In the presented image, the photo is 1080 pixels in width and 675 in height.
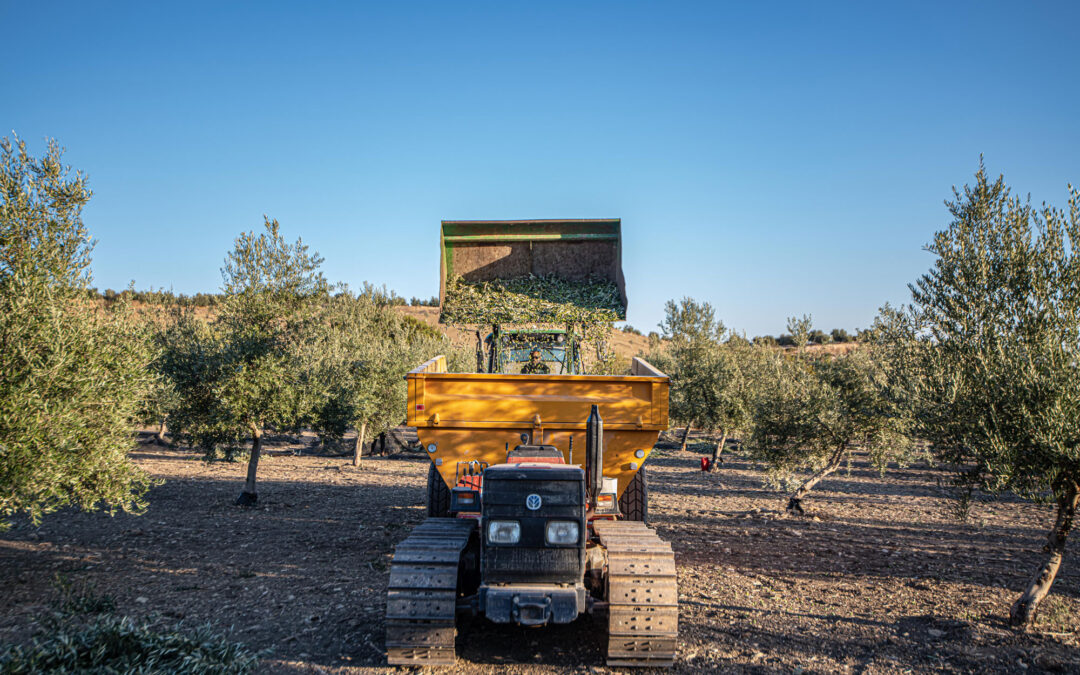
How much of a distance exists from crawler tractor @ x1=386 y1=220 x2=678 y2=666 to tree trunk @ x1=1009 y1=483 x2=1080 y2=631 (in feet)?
13.1

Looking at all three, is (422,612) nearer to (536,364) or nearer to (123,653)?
(123,653)

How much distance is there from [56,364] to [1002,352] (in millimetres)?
10038

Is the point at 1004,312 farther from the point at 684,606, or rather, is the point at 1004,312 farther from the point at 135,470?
the point at 135,470

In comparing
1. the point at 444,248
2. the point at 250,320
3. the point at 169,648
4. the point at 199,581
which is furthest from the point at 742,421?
the point at 169,648

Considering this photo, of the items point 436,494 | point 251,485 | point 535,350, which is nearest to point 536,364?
point 535,350

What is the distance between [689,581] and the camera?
795cm

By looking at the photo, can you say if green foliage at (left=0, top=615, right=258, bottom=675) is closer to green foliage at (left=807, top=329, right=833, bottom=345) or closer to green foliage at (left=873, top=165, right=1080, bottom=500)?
green foliage at (left=873, top=165, right=1080, bottom=500)

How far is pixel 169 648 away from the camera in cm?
512

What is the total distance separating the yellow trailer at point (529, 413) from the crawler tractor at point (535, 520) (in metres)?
0.01

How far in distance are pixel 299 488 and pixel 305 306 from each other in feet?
15.9

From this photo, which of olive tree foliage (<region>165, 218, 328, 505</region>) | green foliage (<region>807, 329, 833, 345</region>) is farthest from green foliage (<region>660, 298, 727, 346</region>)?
green foliage (<region>807, 329, 833, 345</region>)

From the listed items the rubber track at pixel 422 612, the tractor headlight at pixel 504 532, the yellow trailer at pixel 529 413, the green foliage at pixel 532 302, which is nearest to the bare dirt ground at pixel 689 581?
the rubber track at pixel 422 612

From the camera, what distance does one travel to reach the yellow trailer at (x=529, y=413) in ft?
22.1

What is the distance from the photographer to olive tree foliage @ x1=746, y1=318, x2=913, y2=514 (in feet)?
39.7
